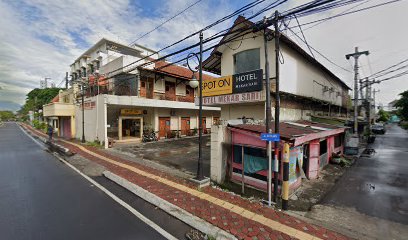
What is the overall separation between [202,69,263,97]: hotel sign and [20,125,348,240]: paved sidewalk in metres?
5.39

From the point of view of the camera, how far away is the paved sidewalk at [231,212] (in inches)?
162

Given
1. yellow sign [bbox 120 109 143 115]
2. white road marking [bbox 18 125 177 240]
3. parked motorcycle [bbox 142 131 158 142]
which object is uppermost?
yellow sign [bbox 120 109 143 115]

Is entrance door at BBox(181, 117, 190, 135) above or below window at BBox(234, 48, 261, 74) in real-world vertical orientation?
below

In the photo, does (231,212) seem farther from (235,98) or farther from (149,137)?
(149,137)

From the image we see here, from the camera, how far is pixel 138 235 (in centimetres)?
404

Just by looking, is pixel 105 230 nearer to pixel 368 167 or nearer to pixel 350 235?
pixel 350 235

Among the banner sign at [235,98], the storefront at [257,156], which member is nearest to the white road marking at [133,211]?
the storefront at [257,156]

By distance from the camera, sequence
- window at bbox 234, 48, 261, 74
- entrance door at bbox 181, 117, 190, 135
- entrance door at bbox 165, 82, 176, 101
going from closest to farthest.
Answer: window at bbox 234, 48, 261, 74 → entrance door at bbox 165, 82, 176, 101 → entrance door at bbox 181, 117, 190, 135

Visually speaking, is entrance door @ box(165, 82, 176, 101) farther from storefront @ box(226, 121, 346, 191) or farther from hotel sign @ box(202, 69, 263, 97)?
storefront @ box(226, 121, 346, 191)

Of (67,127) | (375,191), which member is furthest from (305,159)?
(67,127)

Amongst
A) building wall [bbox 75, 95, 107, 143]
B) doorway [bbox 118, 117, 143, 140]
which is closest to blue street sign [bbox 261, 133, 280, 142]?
building wall [bbox 75, 95, 107, 143]

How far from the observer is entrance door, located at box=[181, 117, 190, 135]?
23.0 metres

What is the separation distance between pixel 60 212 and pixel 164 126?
16047mm

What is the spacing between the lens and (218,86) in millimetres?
10867
